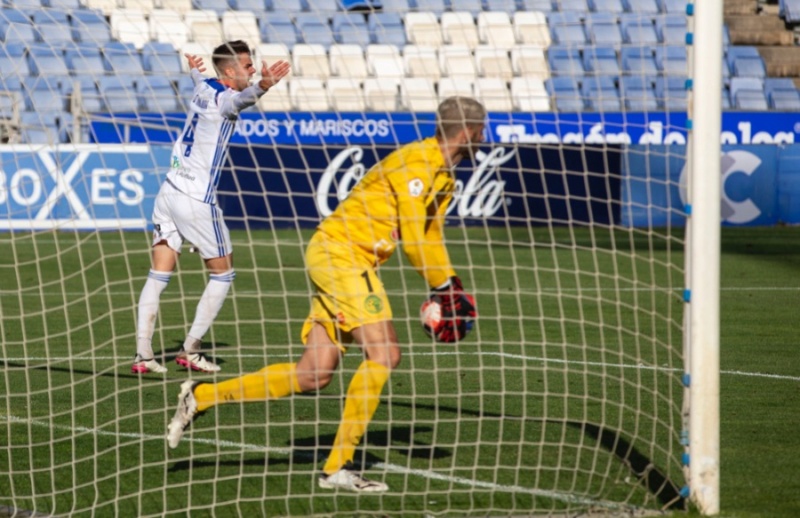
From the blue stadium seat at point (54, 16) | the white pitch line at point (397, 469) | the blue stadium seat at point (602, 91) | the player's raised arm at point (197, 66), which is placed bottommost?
the blue stadium seat at point (602, 91)

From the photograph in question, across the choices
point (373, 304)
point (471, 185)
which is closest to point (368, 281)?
point (373, 304)

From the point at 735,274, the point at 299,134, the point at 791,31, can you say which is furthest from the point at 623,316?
the point at 791,31

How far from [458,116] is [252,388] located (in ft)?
5.16

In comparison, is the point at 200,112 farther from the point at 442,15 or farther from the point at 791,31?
the point at 791,31

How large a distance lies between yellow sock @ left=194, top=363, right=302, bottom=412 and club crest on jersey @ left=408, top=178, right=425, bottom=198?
101 cm

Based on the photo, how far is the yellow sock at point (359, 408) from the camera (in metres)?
5.22

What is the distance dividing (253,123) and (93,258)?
4848 mm

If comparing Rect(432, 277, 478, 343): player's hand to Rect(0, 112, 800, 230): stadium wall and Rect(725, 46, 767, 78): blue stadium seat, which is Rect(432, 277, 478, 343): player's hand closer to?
Rect(0, 112, 800, 230): stadium wall

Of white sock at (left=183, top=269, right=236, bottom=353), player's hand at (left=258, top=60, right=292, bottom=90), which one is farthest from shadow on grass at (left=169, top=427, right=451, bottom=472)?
white sock at (left=183, top=269, right=236, bottom=353)

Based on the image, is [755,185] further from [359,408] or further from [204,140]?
[359,408]

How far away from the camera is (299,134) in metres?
20.3

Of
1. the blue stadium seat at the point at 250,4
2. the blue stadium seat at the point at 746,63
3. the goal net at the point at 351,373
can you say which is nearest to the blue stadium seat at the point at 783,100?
the blue stadium seat at the point at 746,63

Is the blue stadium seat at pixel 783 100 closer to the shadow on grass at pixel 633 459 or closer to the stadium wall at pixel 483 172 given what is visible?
the stadium wall at pixel 483 172

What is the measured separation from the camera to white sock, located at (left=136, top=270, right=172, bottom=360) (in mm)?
7844
